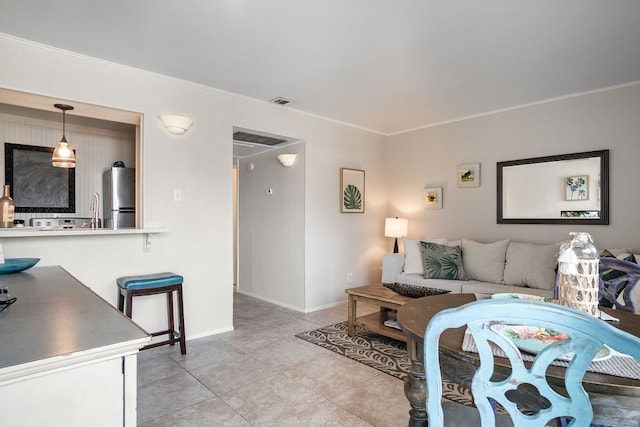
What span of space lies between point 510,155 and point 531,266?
4.38 feet

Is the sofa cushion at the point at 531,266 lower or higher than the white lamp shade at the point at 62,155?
lower

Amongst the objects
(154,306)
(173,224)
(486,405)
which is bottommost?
(154,306)

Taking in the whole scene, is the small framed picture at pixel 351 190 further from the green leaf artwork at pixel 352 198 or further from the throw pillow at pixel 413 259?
the throw pillow at pixel 413 259

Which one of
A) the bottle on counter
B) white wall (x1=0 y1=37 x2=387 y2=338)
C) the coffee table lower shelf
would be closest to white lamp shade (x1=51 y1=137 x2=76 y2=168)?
white wall (x1=0 y1=37 x2=387 y2=338)

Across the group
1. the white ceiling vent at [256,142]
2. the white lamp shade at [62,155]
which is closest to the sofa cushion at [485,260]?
the white ceiling vent at [256,142]

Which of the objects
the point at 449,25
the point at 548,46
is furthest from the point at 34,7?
the point at 548,46

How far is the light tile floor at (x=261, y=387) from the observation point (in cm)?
202

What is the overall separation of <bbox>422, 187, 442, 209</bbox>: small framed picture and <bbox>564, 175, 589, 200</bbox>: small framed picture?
1.38 metres

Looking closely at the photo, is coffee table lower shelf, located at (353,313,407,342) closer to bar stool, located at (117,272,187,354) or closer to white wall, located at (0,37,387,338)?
white wall, located at (0,37,387,338)

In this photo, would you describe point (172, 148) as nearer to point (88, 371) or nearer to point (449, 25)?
point (449, 25)

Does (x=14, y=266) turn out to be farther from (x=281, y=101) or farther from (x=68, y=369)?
(x=281, y=101)

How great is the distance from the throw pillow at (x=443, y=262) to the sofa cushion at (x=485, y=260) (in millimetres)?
86

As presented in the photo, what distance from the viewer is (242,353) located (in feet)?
9.75

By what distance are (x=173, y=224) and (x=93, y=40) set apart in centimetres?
154
